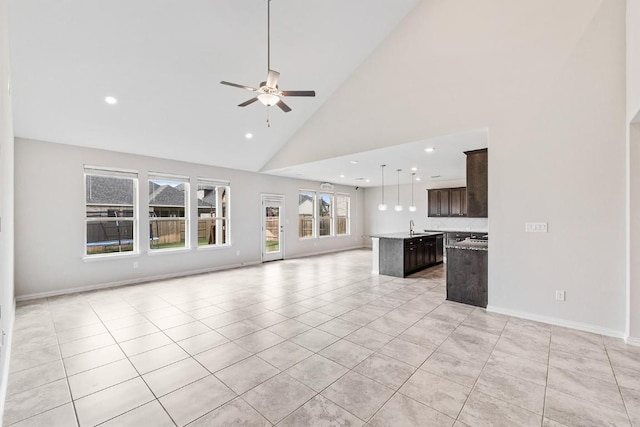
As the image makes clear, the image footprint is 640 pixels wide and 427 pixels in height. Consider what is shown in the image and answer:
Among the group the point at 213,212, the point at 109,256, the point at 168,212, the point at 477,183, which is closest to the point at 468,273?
the point at 477,183

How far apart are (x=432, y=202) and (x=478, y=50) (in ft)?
20.1

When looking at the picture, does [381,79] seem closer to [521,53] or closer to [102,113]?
[521,53]

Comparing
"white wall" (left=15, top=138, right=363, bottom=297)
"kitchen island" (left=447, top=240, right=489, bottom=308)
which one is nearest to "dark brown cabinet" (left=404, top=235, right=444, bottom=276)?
"kitchen island" (left=447, top=240, right=489, bottom=308)

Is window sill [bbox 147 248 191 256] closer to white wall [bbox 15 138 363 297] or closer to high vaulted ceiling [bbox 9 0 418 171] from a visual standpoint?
white wall [bbox 15 138 363 297]

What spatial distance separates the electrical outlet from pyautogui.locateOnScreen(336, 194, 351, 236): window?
24.9 ft

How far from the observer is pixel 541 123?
139 inches

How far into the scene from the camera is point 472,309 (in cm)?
411

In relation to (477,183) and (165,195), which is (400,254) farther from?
(165,195)

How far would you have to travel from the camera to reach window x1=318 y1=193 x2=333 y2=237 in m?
10.2

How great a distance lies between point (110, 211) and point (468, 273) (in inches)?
262

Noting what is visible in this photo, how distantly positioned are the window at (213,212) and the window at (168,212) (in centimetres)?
38

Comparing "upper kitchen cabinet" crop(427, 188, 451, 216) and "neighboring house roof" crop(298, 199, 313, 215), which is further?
"neighboring house roof" crop(298, 199, 313, 215)

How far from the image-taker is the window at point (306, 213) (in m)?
9.51

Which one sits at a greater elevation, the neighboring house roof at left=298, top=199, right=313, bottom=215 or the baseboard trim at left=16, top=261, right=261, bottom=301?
the neighboring house roof at left=298, top=199, right=313, bottom=215
